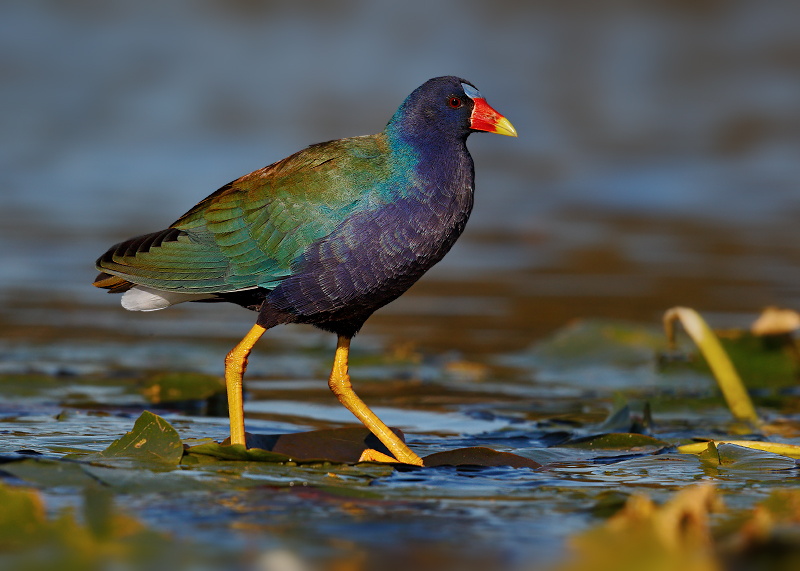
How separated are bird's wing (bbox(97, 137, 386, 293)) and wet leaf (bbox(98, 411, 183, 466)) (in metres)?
0.75

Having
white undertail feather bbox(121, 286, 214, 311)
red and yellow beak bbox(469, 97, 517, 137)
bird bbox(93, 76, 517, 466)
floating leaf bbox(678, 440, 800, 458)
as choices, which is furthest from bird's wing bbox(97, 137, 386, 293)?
floating leaf bbox(678, 440, 800, 458)

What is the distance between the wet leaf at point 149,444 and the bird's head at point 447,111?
154cm

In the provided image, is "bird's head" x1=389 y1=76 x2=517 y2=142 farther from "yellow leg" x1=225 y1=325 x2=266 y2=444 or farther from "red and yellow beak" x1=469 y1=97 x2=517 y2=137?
"yellow leg" x1=225 y1=325 x2=266 y2=444

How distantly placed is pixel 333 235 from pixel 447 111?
2.59 ft

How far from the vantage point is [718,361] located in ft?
16.6

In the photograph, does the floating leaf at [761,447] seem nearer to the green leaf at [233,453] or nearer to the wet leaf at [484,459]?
the wet leaf at [484,459]

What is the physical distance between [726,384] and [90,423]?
284cm

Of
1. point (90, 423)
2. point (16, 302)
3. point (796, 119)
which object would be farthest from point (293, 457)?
point (796, 119)

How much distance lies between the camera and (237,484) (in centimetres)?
362

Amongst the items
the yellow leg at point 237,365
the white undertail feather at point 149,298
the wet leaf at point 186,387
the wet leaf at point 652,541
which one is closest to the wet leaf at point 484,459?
the yellow leg at point 237,365

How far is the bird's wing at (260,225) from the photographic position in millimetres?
4301

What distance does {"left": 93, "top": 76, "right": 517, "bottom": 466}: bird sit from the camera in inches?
167

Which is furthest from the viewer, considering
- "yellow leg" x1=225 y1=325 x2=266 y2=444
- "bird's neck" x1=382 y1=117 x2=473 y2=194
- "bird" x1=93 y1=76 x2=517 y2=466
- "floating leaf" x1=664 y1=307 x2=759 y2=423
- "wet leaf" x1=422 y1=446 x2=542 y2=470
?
"floating leaf" x1=664 y1=307 x2=759 y2=423

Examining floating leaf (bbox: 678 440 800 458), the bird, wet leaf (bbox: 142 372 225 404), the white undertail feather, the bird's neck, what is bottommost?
floating leaf (bbox: 678 440 800 458)
